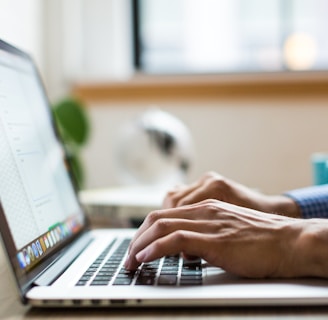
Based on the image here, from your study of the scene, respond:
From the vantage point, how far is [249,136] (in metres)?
1.88

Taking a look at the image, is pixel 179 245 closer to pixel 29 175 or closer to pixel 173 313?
pixel 173 313

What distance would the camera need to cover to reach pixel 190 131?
6.25 ft

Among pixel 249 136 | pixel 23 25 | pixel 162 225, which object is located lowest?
pixel 249 136

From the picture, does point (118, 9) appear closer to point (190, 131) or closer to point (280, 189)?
point (190, 131)

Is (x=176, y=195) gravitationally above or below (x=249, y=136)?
above

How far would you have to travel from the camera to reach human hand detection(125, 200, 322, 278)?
0.55 m

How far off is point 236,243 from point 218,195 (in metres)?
0.23

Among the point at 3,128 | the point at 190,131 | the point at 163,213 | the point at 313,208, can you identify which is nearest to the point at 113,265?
the point at 163,213

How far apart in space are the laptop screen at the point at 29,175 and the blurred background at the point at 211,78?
0.87 metres

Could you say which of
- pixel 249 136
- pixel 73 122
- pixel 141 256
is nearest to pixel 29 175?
pixel 141 256

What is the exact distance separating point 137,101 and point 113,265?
1.31 m

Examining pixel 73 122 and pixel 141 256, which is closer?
pixel 141 256

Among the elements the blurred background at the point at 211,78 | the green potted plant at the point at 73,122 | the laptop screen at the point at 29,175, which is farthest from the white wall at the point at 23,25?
the laptop screen at the point at 29,175

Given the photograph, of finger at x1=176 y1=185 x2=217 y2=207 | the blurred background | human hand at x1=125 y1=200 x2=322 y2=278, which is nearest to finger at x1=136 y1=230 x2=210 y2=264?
human hand at x1=125 y1=200 x2=322 y2=278
